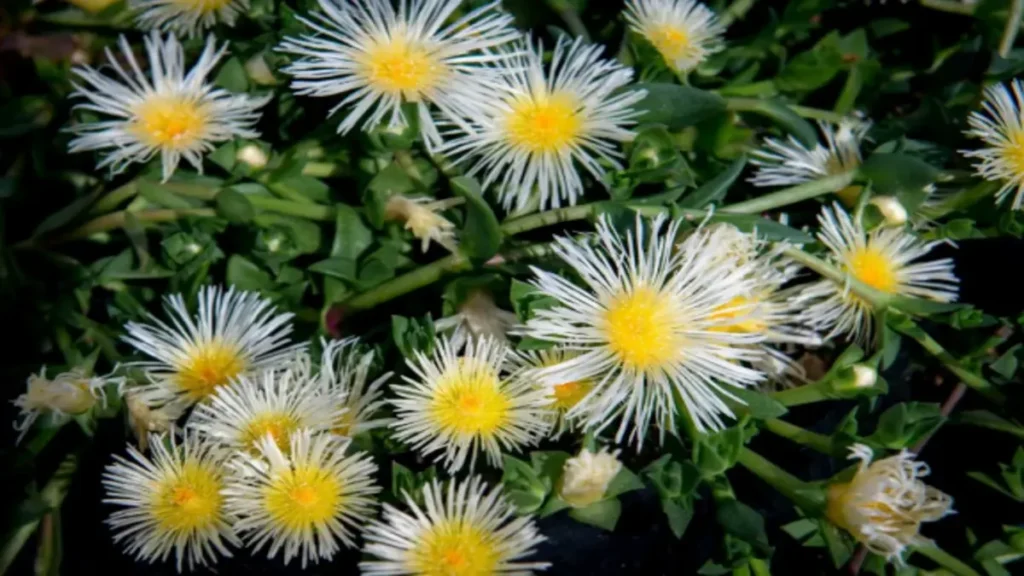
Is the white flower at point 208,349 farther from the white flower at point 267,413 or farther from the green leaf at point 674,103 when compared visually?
the green leaf at point 674,103

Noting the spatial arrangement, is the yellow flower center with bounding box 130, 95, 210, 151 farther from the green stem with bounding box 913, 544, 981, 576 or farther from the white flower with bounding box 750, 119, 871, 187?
the green stem with bounding box 913, 544, 981, 576

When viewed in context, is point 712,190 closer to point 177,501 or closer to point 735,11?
point 735,11

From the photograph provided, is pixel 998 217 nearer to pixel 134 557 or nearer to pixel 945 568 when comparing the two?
pixel 945 568

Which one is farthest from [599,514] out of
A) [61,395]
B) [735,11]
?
[735,11]

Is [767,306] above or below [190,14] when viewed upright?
below

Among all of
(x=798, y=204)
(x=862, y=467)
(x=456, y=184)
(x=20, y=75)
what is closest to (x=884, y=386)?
(x=862, y=467)

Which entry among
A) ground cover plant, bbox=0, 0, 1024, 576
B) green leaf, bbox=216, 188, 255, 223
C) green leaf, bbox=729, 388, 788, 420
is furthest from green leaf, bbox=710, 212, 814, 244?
green leaf, bbox=216, 188, 255, 223

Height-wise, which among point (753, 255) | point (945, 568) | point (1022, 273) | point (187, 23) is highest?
point (187, 23)
